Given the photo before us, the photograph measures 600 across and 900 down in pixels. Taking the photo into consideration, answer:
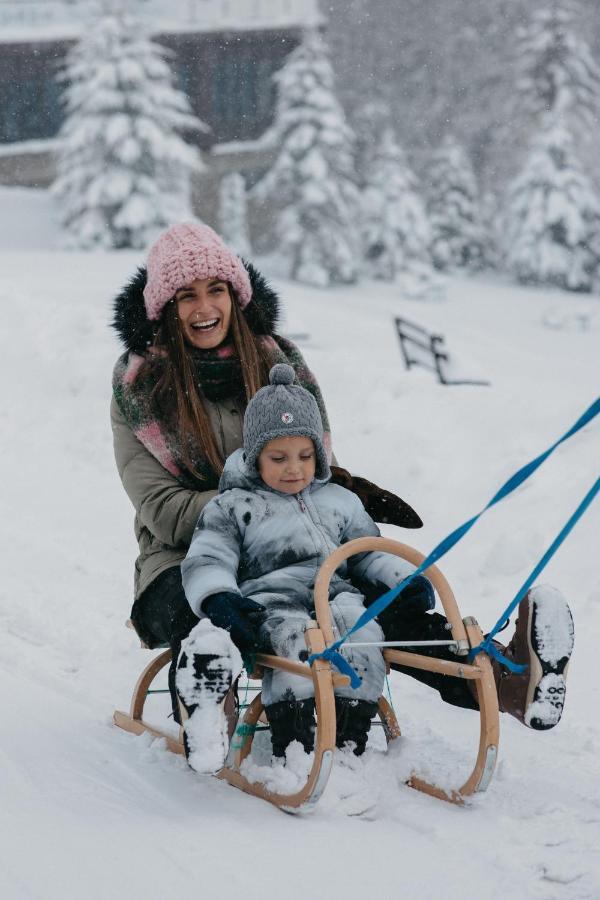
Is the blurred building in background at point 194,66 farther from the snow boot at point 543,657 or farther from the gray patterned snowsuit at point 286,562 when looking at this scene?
the snow boot at point 543,657

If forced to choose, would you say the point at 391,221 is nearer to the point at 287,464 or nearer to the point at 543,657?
the point at 287,464

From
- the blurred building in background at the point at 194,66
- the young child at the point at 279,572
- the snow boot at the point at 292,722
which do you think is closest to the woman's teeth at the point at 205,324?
the young child at the point at 279,572

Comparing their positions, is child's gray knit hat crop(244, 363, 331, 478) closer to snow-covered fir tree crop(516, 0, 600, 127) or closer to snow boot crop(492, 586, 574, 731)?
snow boot crop(492, 586, 574, 731)

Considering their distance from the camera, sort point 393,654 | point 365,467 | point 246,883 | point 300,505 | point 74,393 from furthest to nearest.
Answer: point 74,393
point 365,467
point 300,505
point 393,654
point 246,883

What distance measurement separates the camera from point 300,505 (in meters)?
3.31

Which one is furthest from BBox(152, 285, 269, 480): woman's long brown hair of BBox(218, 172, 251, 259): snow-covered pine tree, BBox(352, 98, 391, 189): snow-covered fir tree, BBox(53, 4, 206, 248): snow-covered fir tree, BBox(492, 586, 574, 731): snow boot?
BBox(352, 98, 391, 189): snow-covered fir tree

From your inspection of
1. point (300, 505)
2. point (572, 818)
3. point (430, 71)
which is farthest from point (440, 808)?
point (430, 71)

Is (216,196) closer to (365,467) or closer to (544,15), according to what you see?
(544,15)

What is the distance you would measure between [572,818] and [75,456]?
21.2 ft

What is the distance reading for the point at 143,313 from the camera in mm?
3918

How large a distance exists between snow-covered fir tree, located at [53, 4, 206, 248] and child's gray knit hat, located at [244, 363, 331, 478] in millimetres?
22618

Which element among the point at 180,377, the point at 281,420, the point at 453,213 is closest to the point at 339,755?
the point at 281,420

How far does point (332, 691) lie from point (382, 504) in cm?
98

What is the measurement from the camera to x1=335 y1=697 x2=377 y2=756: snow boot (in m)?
3.05
